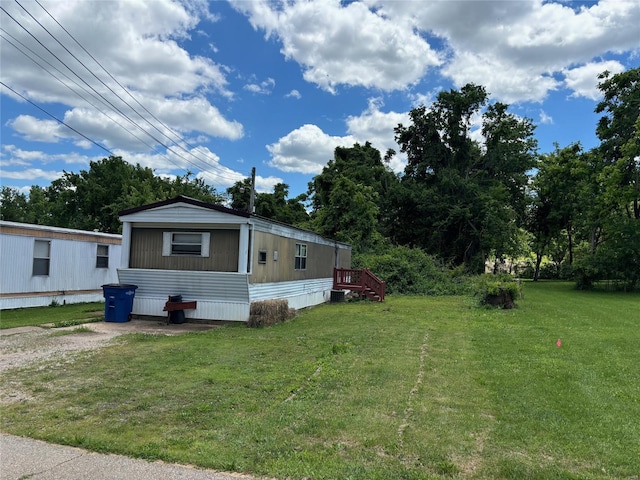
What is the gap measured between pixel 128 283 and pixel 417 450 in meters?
10.7

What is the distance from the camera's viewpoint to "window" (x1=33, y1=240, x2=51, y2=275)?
1429cm

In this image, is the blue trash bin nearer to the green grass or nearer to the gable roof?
the green grass

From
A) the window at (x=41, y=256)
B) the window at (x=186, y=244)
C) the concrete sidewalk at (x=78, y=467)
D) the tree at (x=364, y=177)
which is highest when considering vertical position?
the tree at (x=364, y=177)

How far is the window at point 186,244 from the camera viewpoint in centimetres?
1204

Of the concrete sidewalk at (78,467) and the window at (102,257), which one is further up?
the window at (102,257)

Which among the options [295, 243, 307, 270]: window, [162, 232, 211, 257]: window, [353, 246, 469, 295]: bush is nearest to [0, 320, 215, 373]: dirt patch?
[162, 232, 211, 257]: window

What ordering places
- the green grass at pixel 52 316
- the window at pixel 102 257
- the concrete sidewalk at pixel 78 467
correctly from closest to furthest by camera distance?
the concrete sidewalk at pixel 78 467 < the green grass at pixel 52 316 < the window at pixel 102 257

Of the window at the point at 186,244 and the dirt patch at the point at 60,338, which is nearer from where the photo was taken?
the dirt patch at the point at 60,338

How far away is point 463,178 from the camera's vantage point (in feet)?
116

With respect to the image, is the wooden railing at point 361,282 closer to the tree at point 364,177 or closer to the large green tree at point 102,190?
the tree at point 364,177

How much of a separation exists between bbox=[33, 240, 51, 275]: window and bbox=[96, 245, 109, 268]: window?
7.11 ft

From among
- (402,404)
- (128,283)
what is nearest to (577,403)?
(402,404)

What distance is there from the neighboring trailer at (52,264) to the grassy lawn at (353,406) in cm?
747

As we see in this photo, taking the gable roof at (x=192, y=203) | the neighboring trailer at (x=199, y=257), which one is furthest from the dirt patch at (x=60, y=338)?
the gable roof at (x=192, y=203)
